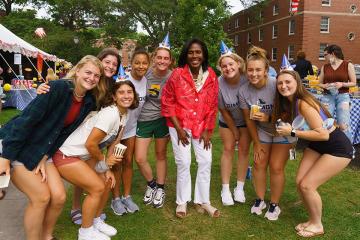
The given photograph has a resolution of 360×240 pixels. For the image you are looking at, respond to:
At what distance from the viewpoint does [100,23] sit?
3559 cm

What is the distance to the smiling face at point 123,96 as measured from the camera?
11.7 ft

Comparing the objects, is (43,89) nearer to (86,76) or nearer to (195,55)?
(86,76)

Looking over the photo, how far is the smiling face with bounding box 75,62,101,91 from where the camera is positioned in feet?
10.4

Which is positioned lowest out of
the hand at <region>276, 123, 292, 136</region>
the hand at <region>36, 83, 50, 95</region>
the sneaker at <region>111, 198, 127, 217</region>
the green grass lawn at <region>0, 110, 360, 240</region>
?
the green grass lawn at <region>0, 110, 360, 240</region>

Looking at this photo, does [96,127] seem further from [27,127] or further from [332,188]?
[332,188]

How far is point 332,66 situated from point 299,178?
3662mm

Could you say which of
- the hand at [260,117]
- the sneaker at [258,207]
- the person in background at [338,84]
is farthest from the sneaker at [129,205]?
the person in background at [338,84]

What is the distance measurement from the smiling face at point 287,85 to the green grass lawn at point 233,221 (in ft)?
4.99

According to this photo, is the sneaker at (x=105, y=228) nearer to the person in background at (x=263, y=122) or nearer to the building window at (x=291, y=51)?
the person in background at (x=263, y=122)

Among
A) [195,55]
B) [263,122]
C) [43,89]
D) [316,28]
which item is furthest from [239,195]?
[316,28]

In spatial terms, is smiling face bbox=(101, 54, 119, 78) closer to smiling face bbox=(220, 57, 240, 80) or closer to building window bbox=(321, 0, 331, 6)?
smiling face bbox=(220, 57, 240, 80)

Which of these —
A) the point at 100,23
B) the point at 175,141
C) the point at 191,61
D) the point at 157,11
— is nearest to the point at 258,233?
the point at 175,141

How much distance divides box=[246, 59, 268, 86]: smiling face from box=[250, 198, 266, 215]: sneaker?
59.1 inches

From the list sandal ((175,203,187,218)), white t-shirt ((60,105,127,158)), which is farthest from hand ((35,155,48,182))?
sandal ((175,203,187,218))
